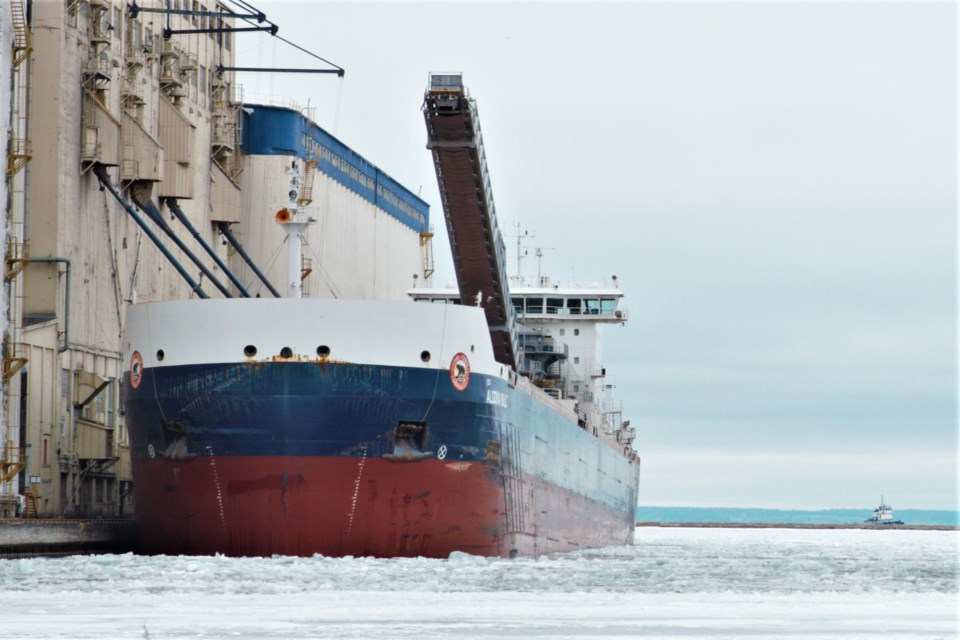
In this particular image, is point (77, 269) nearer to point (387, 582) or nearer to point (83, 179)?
point (83, 179)

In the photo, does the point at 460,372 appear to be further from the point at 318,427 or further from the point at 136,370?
the point at 136,370

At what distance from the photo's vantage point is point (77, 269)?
30.8 m

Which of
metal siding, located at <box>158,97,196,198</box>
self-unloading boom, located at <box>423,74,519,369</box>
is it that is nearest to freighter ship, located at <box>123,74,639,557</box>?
self-unloading boom, located at <box>423,74,519,369</box>

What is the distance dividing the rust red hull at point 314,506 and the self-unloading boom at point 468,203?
4.43 metres

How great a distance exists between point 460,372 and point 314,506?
10.5 feet

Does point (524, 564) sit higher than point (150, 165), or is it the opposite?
point (150, 165)

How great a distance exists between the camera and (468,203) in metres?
30.5

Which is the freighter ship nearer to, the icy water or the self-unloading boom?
the icy water

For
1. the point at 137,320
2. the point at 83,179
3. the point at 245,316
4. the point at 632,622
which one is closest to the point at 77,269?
the point at 83,179

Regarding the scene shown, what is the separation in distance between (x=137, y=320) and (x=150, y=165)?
715 cm

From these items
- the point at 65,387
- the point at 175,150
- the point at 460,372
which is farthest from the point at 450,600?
the point at 175,150

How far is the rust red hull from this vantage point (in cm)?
2392

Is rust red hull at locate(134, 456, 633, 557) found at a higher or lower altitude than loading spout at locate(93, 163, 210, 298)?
lower

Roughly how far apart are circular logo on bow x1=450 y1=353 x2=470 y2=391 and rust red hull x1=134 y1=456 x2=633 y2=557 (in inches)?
49.2
